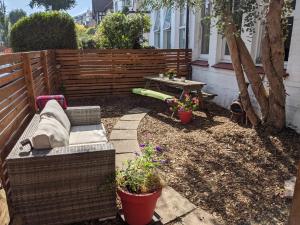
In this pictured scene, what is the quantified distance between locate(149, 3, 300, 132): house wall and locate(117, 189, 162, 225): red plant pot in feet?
10.9

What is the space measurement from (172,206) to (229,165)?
1171 mm

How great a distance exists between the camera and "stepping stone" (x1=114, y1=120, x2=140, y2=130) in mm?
4887

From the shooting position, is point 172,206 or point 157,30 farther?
point 157,30

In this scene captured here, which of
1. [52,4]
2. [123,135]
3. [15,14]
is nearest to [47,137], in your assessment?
[123,135]

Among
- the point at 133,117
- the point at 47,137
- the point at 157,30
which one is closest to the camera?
the point at 47,137

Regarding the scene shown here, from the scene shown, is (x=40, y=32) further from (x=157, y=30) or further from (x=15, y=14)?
(x=15, y=14)

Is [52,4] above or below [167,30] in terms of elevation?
above

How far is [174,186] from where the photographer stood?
2941 mm

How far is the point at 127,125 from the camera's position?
505cm

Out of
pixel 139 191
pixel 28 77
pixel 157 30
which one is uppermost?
pixel 157 30

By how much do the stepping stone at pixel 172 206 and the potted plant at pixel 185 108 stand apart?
2.48 meters

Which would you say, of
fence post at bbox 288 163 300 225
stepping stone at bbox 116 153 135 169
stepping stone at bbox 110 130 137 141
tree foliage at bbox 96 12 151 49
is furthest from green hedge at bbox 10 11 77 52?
fence post at bbox 288 163 300 225

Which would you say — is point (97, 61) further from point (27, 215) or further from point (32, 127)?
point (27, 215)

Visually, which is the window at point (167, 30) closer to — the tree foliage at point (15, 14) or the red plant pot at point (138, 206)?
the red plant pot at point (138, 206)
